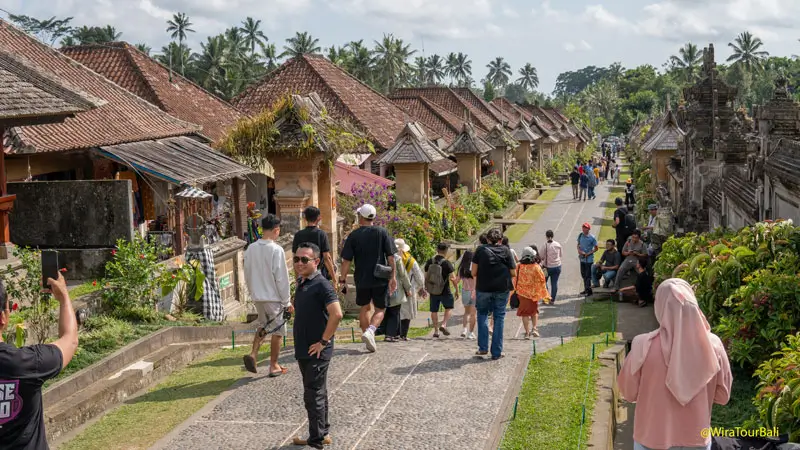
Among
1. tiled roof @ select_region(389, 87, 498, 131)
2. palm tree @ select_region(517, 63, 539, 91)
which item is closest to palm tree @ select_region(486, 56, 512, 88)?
palm tree @ select_region(517, 63, 539, 91)

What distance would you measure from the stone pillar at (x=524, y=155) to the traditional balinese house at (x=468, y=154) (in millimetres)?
15999

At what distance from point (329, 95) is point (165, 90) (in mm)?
6527

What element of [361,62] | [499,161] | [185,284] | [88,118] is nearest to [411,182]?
[88,118]

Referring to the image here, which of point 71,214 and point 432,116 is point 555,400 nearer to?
point 71,214

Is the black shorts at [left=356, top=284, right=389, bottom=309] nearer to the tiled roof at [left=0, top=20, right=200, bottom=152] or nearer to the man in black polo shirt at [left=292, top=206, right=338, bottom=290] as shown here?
the man in black polo shirt at [left=292, top=206, right=338, bottom=290]

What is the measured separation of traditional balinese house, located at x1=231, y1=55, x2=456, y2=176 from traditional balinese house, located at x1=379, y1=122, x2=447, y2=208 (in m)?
5.36

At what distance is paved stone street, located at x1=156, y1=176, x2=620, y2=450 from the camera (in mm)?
7453

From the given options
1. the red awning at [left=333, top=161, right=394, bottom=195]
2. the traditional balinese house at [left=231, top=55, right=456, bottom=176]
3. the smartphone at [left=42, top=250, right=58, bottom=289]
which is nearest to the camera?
the smartphone at [left=42, top=250, right=58, bottom=289]

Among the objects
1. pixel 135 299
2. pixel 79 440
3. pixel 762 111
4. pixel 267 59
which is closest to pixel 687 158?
pixel 762 111

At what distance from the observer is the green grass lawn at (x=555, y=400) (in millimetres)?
7363

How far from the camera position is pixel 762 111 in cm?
1377

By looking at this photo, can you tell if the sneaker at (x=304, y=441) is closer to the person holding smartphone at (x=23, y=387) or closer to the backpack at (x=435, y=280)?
the person holding smartphone at (x=23, y=387)

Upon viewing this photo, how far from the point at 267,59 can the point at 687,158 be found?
5686 cm

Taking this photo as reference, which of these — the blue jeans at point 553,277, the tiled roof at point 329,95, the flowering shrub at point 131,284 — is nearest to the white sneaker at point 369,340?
the flowering shrub at point 131,284
